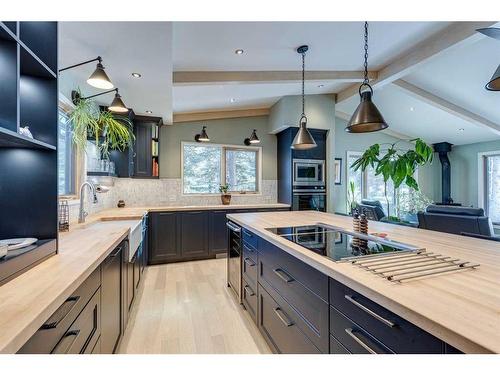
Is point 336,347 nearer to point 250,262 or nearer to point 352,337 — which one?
point 352,337

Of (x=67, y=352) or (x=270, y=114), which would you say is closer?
(x=67, y=352)

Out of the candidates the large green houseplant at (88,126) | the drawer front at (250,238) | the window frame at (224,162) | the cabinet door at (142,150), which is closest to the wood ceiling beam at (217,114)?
the window frame at (224,162)

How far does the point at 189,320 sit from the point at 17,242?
5.33 feet

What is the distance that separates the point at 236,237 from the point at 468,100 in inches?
205

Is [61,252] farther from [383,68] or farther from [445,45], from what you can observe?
[383,68]

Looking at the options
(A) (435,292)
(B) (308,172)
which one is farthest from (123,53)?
(B) (308,172)

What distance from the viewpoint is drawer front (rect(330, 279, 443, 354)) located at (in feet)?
2.44

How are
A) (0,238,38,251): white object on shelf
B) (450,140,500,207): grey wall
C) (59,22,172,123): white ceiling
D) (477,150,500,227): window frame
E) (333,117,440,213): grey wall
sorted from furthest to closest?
1. (450,140,500,207): grey wall
2. (477,150,500,227): window frame
3. (333,117,440,213): grey wall
4. (59,22,172,123): white ceiling
5. (0,238,38,251): white object on shelf

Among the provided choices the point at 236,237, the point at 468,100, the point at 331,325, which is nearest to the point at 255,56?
the point at 236,237

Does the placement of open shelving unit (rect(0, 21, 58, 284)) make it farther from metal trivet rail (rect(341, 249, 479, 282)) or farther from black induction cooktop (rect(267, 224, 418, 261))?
metal trivet rail (rect(341, 249, 479, 282))

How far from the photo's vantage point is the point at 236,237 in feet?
9.21

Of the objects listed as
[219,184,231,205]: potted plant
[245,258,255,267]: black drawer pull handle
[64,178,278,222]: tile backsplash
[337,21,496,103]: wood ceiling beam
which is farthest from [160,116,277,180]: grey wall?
[245,258,255,267]: black drawer pull handle

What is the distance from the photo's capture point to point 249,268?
7.84 feet

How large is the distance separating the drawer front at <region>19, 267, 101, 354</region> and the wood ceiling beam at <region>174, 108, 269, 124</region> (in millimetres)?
4028
